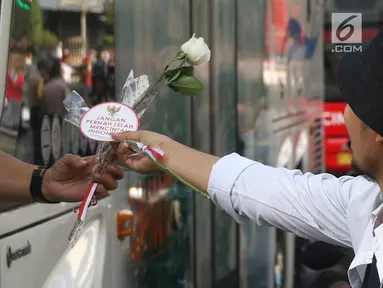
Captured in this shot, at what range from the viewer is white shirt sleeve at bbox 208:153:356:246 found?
80.0 inches

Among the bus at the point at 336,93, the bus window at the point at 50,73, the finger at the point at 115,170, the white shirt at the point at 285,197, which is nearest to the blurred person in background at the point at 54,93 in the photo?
the bus window at the point at 50,73

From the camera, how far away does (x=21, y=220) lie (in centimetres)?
215

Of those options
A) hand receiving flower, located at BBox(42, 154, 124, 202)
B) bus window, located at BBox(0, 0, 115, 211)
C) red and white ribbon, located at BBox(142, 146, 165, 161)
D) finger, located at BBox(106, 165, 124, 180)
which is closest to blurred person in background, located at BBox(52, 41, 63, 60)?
bus window, located at BBox(0, 0, 115, 211)

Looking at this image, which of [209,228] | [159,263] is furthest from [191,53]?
[209,228]

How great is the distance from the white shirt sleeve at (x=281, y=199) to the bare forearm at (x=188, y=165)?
0.9 inches

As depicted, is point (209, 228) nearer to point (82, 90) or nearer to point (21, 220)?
point (82, 90)

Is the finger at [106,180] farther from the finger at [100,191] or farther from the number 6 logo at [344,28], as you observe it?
the number 6 logo at [344,28]

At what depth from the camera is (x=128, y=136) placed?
1.90 meters

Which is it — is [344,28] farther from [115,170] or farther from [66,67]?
[115,170]

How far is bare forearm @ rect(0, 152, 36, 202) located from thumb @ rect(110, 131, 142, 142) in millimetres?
400

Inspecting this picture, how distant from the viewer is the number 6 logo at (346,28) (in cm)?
316

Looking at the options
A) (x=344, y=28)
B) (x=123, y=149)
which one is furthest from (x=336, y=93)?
(x=123, y=149)

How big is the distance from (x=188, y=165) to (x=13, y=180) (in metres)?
0.49

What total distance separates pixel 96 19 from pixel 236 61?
131cm
